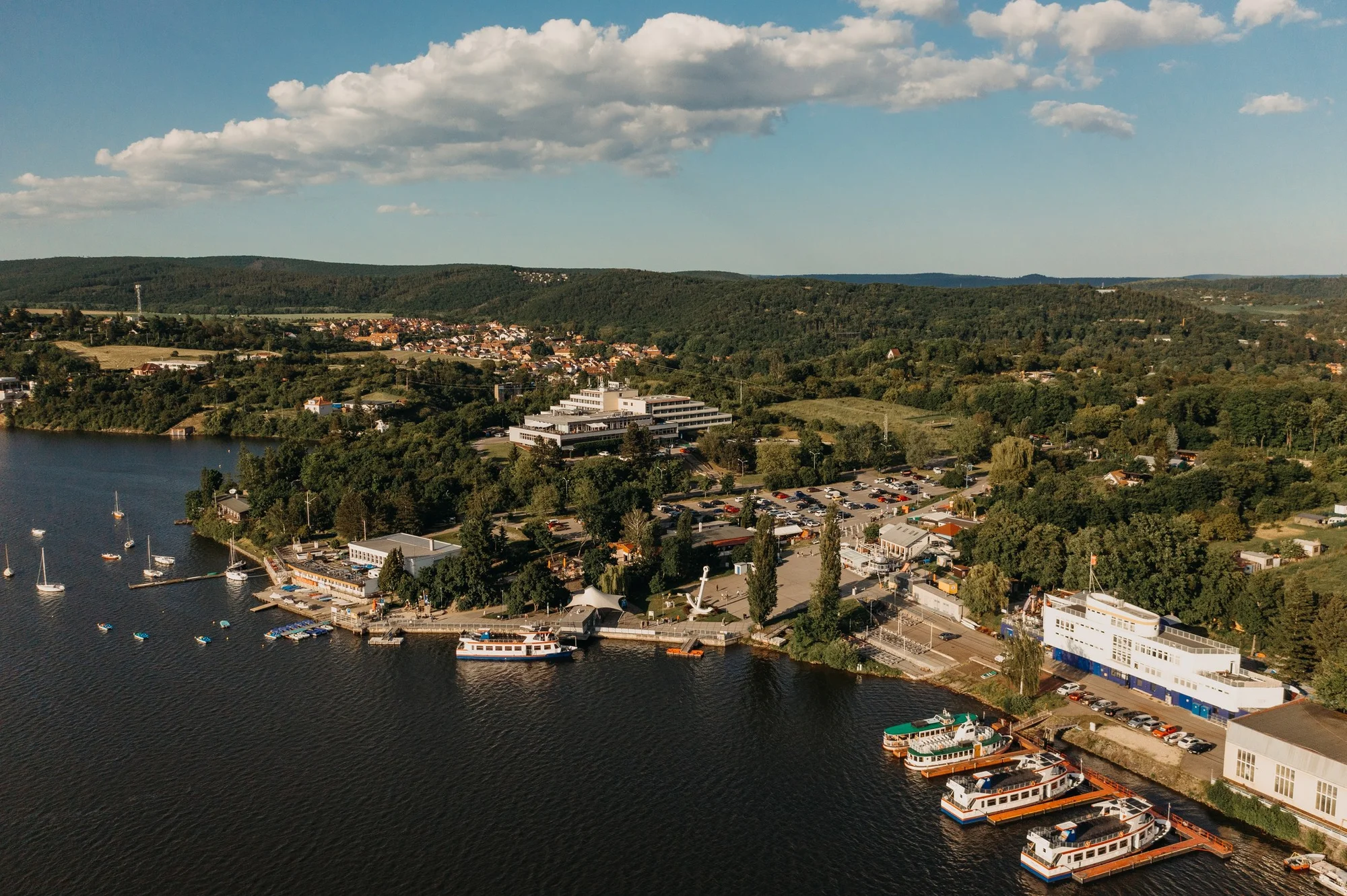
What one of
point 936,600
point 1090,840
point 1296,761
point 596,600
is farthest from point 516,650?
point 1296,761

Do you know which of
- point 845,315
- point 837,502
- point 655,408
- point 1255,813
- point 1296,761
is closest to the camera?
point 1296,761

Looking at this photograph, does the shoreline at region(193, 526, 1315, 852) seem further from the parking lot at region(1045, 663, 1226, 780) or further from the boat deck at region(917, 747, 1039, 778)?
the boat deck at region(917, 747, 1039, 778)

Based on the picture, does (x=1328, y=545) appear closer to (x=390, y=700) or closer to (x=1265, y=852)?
(x=1265, y=852)

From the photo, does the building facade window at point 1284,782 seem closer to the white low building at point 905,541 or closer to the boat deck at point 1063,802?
the boat deck at point 1063,802

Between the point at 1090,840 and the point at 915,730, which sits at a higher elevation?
the point at 915,730

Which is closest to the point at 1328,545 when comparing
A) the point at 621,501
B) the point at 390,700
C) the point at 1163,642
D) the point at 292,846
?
the point at 1163,642

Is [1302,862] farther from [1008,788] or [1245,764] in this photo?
[1008,788]

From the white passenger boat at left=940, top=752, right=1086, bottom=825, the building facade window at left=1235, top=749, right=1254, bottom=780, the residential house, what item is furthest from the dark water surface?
the residential house
